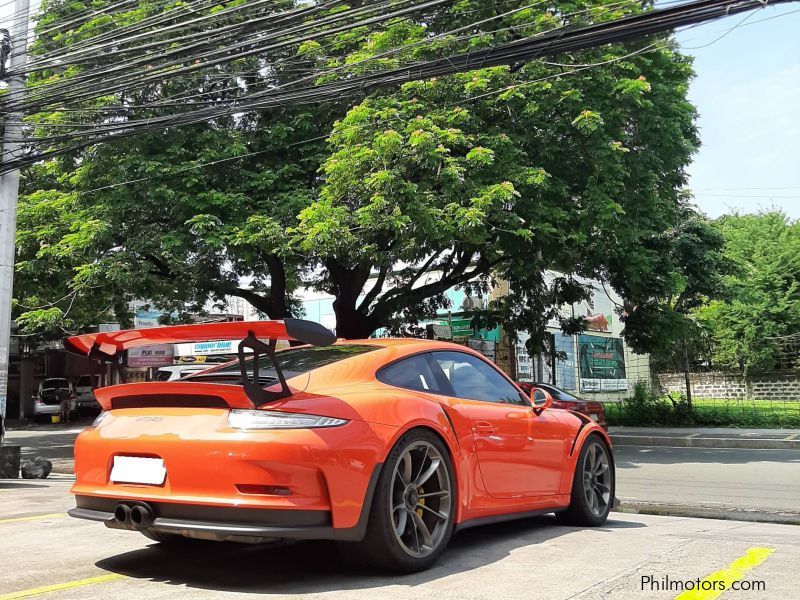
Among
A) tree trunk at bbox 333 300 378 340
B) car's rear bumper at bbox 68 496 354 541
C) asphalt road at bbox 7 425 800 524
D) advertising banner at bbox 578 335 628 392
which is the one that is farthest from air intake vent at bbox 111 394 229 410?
advertising banner at bbox 578 335 628 392

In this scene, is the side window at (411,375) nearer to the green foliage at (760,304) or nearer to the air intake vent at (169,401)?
the air intake vent at (169,401)

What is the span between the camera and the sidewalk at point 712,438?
16.4 metres

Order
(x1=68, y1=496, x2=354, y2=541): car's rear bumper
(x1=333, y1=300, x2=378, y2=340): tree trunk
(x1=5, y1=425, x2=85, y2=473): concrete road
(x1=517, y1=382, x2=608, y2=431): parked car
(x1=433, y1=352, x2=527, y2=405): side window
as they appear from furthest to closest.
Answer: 1. (x1=333, y1=300, x2=378, y2=340): tree trunk
2. (x1=517, y1=382, x2=608, y2=431): parked car
3. (x1=5, y1=425, x2=85, y2=473): concrete road
4. (x1=433, y1=352, x2=527, y2=405): side window
5. (x1=68, y1=496, x2=354, y2=541): car's rear bumper

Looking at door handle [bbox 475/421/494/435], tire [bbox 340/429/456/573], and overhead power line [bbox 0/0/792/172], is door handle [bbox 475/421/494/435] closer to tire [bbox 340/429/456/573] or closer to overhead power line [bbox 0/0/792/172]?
tire [bbox 340/429/456/573]

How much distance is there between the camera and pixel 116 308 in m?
17.3

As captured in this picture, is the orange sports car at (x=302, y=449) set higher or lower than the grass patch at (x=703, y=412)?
higher

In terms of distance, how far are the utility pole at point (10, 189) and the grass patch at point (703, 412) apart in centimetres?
1630

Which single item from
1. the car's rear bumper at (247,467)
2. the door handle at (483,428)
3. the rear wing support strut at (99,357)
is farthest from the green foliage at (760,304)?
the car's rear bumper at (247,467)

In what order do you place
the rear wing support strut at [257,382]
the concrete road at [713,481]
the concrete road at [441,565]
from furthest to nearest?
the concrete road at [713,481], the rear wing support strut at [257,382], the concrete road at [441,565]

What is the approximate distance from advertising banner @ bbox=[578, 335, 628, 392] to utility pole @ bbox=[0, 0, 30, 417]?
24937 millimetres

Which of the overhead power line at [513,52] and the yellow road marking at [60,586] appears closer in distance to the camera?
the yellow road marking at [60,586]

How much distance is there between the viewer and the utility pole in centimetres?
1171

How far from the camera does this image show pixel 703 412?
20.9 metres

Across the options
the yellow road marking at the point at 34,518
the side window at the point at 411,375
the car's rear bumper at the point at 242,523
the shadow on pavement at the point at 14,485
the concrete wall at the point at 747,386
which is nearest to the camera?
the car's rear bumper at the point at 242,523
